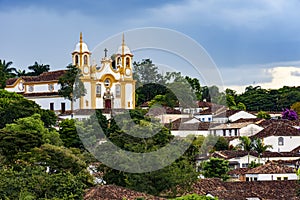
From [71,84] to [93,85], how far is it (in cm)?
178

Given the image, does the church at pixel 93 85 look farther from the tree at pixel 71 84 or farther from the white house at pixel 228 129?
the white house at pixel 228 129

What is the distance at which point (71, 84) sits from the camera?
170ft

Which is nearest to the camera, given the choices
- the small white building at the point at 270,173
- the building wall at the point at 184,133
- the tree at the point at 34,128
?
the tree at the point at 34,128

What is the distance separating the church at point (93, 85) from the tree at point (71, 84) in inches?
26.4

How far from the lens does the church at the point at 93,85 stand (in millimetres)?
52656

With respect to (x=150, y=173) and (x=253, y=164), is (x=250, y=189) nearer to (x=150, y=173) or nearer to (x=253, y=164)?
(x=150, y=173)

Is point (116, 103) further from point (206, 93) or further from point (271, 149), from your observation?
point (206, 93)

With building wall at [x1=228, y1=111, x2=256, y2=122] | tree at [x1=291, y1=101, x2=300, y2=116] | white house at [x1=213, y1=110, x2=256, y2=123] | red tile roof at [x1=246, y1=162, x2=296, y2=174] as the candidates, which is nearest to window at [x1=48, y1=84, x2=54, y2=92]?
white house at [x1=213, y1=110, x2=256, y2=123]

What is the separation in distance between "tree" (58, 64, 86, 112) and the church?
670mm

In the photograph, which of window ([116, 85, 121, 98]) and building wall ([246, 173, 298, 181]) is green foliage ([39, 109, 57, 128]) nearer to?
window ([116, 85, 121, 98])

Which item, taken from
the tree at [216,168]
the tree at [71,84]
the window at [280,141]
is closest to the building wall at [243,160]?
the tree at [216,168]

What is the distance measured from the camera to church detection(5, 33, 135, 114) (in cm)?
5266

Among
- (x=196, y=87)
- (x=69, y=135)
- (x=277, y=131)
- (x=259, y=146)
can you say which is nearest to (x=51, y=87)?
(x=69, y=135)

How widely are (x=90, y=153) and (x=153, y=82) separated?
2040 cm
